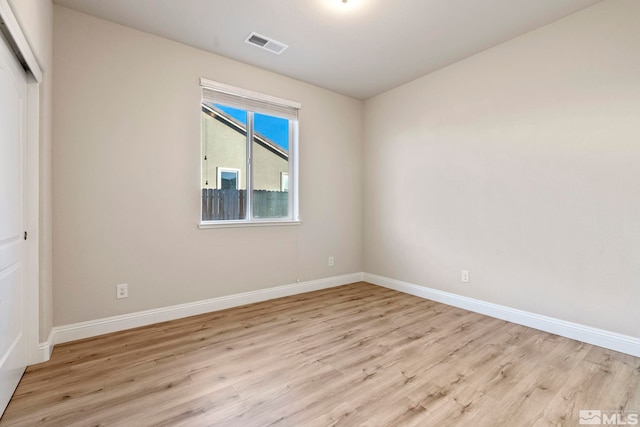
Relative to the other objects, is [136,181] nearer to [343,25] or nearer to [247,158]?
[247,158]

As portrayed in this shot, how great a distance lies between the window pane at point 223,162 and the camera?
3.14 m

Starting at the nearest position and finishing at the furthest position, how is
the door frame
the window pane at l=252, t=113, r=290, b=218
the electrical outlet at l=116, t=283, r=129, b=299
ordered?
the door frame, the electrical outlet at l=116, t=283, r=129, b=299, the window pane at l=252, t=113, r=290, b=218

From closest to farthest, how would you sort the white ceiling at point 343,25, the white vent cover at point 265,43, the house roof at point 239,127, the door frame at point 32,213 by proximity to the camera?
the door frame at point 32,213, the white ceiling at point 343,25, the white vent cover at point 265,43, the house roof at point 239,127

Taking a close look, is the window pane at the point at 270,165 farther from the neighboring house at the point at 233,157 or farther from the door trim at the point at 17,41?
the door trim at the point at 17,41

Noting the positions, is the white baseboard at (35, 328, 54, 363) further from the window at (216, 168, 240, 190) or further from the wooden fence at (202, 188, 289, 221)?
the window at (216, 168, 240, 190)

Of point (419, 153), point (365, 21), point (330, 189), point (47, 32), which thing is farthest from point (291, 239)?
point (47, 32)

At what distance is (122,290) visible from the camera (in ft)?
8.57

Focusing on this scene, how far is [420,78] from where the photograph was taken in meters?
3.66

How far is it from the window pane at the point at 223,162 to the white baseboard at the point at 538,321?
2.42 meters

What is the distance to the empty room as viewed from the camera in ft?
5.61

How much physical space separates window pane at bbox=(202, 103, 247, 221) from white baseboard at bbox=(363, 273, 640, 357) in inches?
95.2

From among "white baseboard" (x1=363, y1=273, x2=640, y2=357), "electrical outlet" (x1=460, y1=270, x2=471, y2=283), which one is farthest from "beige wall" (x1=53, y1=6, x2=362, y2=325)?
"electrical outlet" (x1=460, y1=270, x2=471, y2=283)

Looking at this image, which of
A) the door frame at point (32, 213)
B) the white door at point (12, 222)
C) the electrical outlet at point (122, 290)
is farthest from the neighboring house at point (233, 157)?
the white door at point (12, 222)

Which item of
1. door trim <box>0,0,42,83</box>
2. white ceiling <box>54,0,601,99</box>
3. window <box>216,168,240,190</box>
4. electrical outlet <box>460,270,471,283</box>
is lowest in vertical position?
electrical outlet <box>460,270,471,283</box>
